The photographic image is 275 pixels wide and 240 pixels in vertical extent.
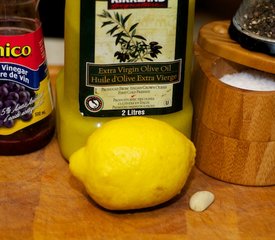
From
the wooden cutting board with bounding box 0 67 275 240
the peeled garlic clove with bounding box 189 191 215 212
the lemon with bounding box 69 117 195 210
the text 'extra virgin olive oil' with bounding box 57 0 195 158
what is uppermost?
the text 'extra virgin olive oil' with bounding box 57 0 195 158

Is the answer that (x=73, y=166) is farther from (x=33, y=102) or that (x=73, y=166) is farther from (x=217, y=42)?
(x=217, y=42)

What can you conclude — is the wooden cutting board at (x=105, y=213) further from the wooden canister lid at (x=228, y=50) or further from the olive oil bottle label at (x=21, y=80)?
the wooden canister lid at (x=228, y=50)

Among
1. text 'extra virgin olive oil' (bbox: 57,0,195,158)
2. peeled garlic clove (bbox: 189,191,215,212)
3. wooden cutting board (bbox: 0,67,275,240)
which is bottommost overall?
wooden cutting board (bbox: 0,67,275,240)

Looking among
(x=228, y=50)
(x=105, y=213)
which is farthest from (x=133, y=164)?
(x=228, y=50)

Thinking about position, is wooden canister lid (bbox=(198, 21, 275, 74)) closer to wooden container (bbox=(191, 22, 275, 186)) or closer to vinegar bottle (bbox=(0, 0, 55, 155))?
wooden container (bbox=(191, 22, 275, 186))

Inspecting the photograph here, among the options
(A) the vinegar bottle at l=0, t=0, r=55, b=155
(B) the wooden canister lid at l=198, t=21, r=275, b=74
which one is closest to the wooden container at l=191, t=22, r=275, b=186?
(B) the wooden canister lid at l=198, t=21, r=275, b=74

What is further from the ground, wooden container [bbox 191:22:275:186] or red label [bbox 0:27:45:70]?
red label [bbox 0:27:45:70]

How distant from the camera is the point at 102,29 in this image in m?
0.81

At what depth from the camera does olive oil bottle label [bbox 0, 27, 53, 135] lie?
2.80ft

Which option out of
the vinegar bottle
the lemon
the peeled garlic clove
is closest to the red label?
the vinegar bottle

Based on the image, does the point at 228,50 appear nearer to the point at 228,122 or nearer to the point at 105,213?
the point at 228,122

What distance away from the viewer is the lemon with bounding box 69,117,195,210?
2.51 feet

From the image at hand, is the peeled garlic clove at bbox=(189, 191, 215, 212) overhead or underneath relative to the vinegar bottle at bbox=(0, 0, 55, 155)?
underneath

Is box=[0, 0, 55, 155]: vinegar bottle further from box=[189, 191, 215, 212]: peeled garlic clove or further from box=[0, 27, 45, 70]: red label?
box=[189, 191, 215, 212]: peeled garlic clove
